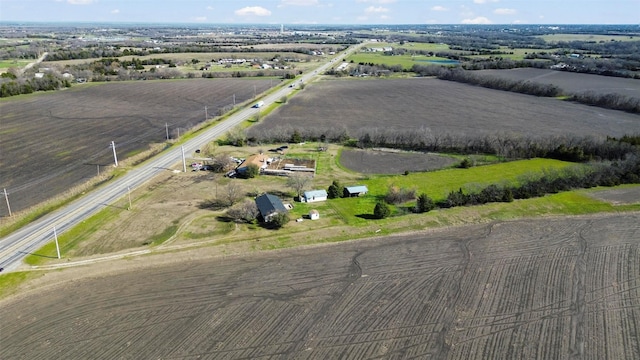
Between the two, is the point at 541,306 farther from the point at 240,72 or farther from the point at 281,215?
the point at 240,72

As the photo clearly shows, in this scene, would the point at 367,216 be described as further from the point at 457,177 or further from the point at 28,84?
the point at 28,84

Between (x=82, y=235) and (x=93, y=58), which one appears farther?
(x=93, y=58)

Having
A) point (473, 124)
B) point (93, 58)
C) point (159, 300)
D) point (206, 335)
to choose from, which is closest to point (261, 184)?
point (159, 300)

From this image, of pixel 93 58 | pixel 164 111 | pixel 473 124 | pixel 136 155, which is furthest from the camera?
pixel 93 58

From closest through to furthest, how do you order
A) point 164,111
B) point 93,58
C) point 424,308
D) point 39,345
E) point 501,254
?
point 39,345, point 424,308, point 501,254, point 164,111, point 93,58

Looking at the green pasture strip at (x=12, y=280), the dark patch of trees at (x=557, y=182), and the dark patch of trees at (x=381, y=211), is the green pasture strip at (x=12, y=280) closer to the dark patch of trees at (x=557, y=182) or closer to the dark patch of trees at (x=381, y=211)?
the dark patch of trees at (x=381, y=211)

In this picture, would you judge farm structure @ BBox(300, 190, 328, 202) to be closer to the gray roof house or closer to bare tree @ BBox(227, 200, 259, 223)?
the gray roof house

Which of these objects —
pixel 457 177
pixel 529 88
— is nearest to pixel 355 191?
pixel 457 177
